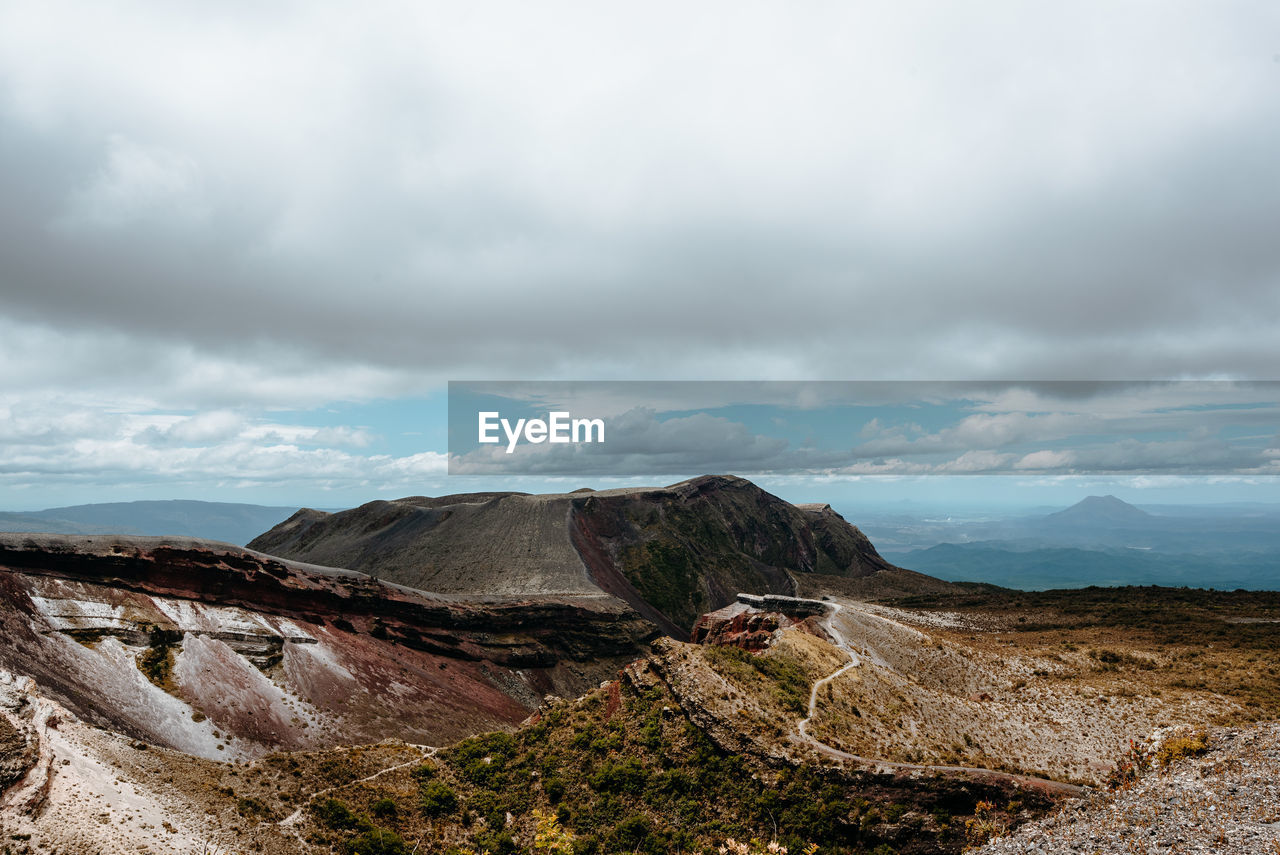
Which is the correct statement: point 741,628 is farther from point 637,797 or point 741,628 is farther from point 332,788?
point 332,788

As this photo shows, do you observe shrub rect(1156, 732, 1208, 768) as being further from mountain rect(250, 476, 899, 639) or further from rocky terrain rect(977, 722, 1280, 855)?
mountain rect(250, 476, 899, 639)

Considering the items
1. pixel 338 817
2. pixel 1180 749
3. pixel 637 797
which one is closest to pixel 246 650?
pixel 338 817

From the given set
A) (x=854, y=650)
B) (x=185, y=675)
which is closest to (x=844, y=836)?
(x=854, y=650)

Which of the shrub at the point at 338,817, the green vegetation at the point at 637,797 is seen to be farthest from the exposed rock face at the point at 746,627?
the shrub at the point at 338,817

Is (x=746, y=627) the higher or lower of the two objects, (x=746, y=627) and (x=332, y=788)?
the higher

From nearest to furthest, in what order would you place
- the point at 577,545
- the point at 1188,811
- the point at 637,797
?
1. the point at 1188,811
2. the point at 637,797
3. the point at 577,545

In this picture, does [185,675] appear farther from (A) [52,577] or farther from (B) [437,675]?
(B) [437,675]

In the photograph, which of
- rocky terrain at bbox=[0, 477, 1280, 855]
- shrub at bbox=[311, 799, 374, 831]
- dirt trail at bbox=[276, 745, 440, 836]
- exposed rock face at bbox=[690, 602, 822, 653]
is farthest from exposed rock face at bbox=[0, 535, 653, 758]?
exposed rock face at bbox=[690, 602, 822, 653]
